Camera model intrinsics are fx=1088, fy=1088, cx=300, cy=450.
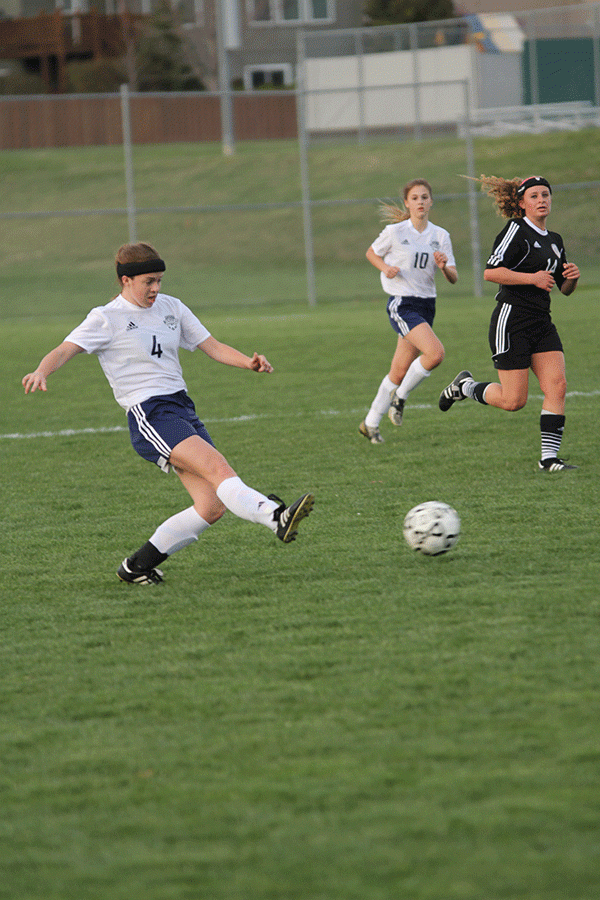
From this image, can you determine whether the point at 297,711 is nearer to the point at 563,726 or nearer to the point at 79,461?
the point at 563,726

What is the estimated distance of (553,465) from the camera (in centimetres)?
732

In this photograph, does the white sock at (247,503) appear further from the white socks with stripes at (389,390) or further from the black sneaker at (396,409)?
the black sneaker at (396,409)

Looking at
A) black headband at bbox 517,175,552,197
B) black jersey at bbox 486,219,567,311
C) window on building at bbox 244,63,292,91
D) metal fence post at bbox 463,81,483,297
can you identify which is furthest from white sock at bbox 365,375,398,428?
window on building at bbox 244,63,292,91

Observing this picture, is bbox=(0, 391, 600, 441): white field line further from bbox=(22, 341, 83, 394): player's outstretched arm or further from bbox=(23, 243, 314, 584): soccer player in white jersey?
bbox=(22, 341, 83, 394): player's outstretched arm

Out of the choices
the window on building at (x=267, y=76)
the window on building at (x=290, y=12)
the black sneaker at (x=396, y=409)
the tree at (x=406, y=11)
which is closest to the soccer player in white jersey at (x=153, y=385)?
the black sneaker at (x=396, y=409)

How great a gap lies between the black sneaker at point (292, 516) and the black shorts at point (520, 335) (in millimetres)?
2986

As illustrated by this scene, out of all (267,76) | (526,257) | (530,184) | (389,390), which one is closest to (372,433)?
(389,390)

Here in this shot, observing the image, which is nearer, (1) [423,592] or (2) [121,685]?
(2) [121,685]

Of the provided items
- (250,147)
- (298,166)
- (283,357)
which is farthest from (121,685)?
(250,147)

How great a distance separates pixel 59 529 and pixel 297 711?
3264 mm

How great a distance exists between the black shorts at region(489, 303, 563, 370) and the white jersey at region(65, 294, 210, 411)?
2.74 meters

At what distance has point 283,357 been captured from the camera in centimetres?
1391

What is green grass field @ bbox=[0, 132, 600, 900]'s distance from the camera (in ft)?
8.83

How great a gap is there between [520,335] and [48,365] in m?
3.45
